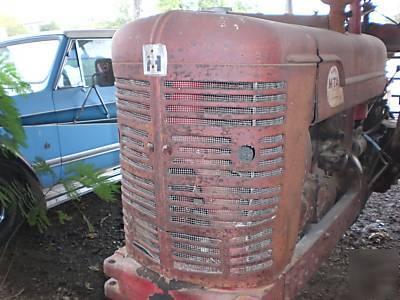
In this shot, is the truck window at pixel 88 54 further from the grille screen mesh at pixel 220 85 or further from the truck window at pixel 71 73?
the grille screen mesh at pixel 220 85

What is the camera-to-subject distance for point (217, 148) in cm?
162

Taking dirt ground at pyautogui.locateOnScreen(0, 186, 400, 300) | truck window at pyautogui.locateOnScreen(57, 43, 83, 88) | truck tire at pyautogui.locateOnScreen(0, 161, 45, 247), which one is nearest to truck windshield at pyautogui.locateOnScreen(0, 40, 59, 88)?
truck window at pyautogui.locateOnScreen(57, 43, 83, 88)

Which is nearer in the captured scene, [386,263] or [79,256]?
[386,263]

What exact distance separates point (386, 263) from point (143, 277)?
2038 millimetres

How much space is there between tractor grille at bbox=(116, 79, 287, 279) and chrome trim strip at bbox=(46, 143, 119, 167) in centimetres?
254

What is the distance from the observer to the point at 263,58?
1558mm

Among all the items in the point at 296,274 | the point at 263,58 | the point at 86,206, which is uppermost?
the point at 263,58

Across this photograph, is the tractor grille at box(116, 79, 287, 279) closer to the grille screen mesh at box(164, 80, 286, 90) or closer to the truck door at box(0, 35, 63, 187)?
the grille screen mesh at box(164, 80, 286, 90)

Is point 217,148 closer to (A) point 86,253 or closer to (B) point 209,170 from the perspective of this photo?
(B) point 209,170

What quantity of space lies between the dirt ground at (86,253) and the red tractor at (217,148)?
1.03 meters

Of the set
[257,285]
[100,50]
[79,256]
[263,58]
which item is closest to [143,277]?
[257,285]

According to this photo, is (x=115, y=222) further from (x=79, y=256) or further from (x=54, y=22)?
(x=54, y=22)

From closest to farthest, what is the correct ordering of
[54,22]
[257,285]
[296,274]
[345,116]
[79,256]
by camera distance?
[257,285] → [296,274] → [345,116] → [79,256] → [54,22]

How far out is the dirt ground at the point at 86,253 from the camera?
2961 mm
